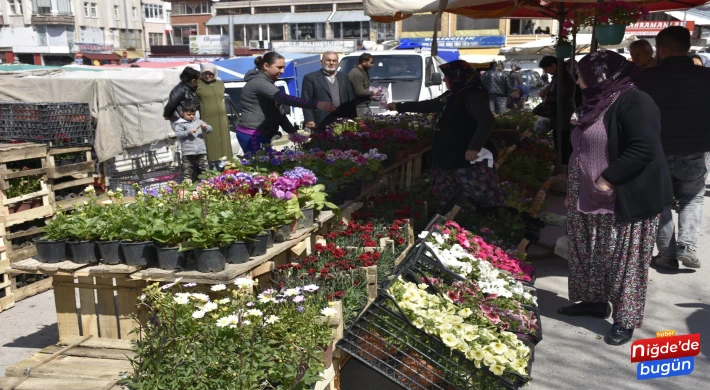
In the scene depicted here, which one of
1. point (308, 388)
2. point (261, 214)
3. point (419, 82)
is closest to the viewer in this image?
point (308, 388)

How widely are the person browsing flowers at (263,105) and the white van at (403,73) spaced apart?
23.0 ft

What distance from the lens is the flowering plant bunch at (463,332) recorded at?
3.31 meters

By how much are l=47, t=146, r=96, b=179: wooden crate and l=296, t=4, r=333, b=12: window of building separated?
216 feet

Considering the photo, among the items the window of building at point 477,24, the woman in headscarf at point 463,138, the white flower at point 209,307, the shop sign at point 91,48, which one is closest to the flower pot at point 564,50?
Answer: the woman in headscarf at point 463,138

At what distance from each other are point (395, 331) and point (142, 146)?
31.8 ft

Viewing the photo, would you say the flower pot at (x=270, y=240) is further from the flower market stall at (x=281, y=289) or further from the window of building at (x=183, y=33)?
the window of building at (x=183, y=33)

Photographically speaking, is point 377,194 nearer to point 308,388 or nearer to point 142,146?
point 308,388

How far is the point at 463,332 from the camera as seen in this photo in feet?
11.1

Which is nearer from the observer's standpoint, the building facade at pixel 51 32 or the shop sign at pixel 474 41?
the shop sign at pixel 474 41

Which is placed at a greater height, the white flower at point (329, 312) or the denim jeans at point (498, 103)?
the white flower at point (329, 312)

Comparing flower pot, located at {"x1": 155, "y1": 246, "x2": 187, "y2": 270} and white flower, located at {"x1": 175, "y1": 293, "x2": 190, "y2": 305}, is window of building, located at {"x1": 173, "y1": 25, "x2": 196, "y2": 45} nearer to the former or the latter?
flower pot, located at {"x1": 155, "y1": 246, "x2": 187, "y2": 270}

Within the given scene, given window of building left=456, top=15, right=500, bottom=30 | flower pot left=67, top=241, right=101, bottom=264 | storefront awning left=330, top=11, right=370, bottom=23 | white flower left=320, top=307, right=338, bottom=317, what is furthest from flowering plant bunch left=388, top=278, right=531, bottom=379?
storefront awning left=330, top=11, right=370, bottom=23

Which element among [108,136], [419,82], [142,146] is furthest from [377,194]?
[419,82]

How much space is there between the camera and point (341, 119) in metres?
8.66
